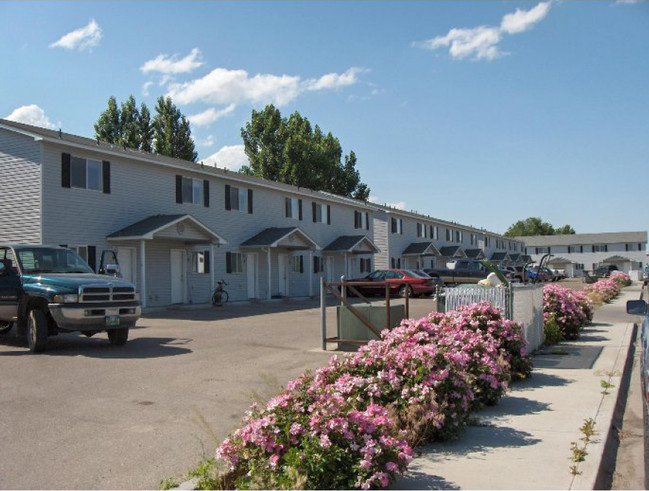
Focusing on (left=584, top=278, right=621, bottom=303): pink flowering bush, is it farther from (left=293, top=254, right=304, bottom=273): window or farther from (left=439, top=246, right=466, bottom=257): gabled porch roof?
(left=439, top=246, right=466, bottom=257): gabled porch roof

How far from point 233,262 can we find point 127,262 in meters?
6.90

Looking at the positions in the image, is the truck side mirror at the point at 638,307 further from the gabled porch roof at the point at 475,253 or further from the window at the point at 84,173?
the gabled porch roof at the point at 475,253

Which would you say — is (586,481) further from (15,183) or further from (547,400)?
(15,183)

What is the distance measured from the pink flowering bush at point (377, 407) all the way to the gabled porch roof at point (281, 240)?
20.3 metres

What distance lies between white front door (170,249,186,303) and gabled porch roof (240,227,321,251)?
13.9 feet

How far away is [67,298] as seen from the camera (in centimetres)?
1128

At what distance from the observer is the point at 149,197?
23531 mm

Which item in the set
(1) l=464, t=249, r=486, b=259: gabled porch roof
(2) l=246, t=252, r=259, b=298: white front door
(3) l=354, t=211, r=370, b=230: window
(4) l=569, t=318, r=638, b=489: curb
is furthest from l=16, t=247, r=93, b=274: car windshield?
(1) l=464, t=249, r=486, b=259: gabled porch roof

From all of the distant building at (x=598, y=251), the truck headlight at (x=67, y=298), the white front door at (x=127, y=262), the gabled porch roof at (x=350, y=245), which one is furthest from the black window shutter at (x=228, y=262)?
the distant building at (x=598, y=251)

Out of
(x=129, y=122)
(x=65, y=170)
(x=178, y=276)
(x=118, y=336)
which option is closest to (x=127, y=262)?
(x=178, y=276)

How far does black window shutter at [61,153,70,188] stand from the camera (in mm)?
19969

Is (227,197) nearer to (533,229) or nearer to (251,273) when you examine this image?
(251,273)

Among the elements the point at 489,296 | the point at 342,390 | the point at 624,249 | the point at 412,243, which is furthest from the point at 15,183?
the point at 624,249

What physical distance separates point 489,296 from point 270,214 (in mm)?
21948
